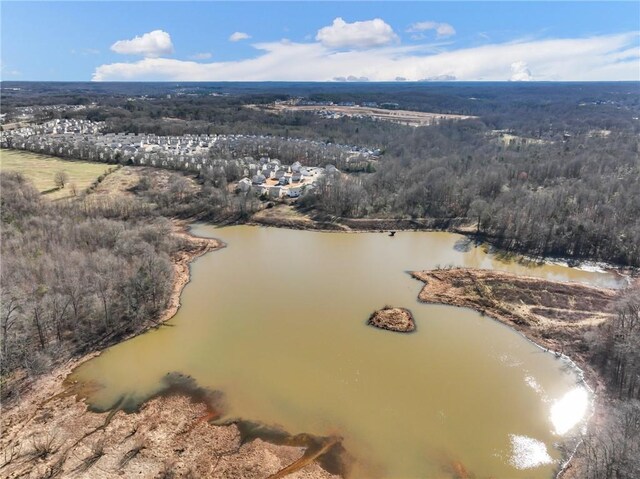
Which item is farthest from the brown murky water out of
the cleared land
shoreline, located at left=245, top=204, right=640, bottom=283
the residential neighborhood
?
the cleared land

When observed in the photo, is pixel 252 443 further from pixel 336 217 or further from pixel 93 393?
pixel 336 217

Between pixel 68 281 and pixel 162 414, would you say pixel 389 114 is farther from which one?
pixel 162 414

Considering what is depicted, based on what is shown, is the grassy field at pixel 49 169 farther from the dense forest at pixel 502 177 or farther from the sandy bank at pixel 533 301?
the sandy bank at pixel 533 301

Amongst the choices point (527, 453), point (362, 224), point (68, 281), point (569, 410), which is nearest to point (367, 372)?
point (527, 453)

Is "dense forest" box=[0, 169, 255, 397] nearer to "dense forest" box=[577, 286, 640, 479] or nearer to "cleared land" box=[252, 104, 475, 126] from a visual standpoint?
"dense forest" box=[577, 286, 640, 479]

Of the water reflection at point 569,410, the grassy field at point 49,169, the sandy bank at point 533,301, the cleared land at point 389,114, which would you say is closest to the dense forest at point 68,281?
the grassy field at point 49,169

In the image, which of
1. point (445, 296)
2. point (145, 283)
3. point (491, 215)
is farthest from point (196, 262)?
point (491, 215)
